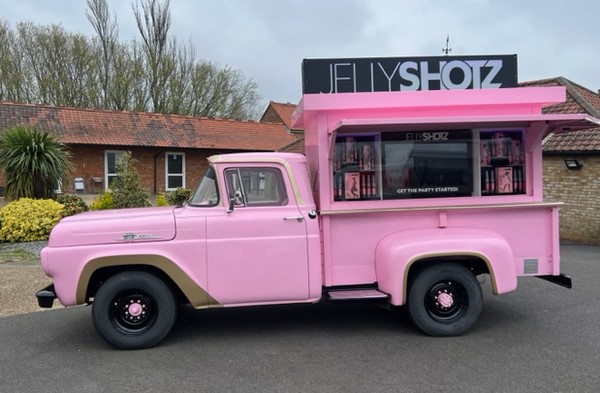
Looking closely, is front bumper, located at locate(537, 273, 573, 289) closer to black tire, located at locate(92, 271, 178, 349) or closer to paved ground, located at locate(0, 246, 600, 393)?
paved ground, located at locate(0, 246, 600, 393)

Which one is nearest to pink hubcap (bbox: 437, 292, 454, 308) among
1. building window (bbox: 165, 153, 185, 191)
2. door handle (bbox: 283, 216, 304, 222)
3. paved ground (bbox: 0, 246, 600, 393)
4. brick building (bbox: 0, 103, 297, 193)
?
paved ground (bbox: 0, 246, 600, 393)

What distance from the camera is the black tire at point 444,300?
5.01 meters

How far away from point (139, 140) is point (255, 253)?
16.8 meters

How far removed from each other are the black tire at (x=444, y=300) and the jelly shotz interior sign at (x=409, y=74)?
239 centimetres

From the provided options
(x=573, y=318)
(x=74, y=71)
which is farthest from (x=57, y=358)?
(x=74, y=71)

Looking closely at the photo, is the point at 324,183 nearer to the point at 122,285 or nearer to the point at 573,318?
the point at 122,285

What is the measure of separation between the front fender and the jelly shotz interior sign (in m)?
2.04

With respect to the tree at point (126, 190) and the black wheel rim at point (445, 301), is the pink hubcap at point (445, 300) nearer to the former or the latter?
the black wheel rim at point (445, 301)

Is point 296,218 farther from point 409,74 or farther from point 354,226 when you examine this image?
point 409,74

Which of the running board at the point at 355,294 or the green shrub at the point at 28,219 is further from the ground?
the green shrub at the point at 28,219

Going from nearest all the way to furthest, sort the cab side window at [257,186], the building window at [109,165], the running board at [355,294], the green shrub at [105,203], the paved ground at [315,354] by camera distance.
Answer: the paved ground at [315,354] < the running board at [355,294] < the cab side window at [257,186] < the green shrub at [105,203] < the building window at [109,165]

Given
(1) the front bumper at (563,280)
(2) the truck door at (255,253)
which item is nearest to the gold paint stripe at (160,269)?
(2) the truck door at (255,253)

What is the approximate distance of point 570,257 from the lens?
1052cm

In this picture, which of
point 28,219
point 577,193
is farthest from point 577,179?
point 28,219
